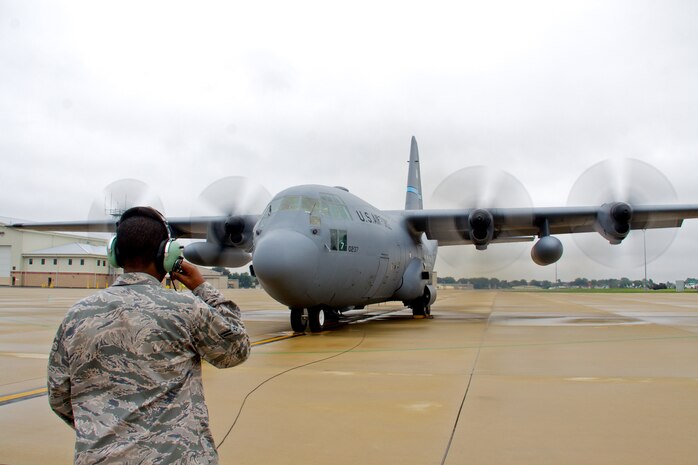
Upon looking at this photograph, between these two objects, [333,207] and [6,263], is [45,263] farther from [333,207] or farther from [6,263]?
[333,207]

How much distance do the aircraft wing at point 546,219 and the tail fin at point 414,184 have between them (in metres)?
5.51

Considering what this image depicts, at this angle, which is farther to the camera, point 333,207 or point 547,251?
point 547,251

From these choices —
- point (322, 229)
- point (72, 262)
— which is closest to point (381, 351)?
point (322, 229)

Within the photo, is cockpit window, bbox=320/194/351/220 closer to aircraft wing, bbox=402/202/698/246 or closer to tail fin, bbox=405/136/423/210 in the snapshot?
aircraft wing, bbox=402/202/698/246

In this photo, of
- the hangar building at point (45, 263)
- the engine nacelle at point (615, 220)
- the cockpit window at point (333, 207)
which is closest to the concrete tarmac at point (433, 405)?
the cockpit window at point (333, 207)

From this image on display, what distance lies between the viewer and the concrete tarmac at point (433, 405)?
4414 millimetres

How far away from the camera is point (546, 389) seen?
6668 mm

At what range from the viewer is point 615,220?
17938 mm

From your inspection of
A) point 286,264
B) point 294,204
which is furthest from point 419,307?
point 286,264

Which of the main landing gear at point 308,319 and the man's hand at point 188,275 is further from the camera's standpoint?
the main landing gear at point 308,319

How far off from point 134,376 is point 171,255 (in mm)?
540

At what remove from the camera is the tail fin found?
83.7 feet

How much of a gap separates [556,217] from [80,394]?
61.2 feet

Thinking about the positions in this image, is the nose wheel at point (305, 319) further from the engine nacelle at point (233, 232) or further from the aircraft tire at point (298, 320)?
the engine nacelle at point (233, 232)
